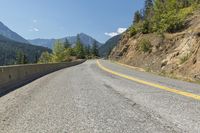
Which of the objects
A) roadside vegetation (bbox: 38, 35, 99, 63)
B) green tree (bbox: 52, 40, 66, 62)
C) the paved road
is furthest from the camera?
roadside vegetation (bbox: 38, 35, 99, 63)

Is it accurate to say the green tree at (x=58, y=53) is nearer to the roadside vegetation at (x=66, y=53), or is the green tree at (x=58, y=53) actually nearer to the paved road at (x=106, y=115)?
the roadside vegetation at (x=66, y=53)

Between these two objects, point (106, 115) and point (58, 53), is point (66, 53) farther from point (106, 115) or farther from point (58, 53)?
point (106, 115)

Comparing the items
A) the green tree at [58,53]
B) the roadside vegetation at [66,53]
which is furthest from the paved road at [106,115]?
the green tree at [58,53]

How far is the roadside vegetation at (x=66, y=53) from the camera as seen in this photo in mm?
101625

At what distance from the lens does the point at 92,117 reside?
15.5 ft

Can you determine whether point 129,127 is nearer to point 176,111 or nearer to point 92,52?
point 176,111

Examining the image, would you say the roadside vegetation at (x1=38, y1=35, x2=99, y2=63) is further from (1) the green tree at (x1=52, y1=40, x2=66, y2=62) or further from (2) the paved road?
(2) the paved road

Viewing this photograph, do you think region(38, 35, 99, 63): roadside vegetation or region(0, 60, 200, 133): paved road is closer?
region(0, 60, 200, 133): paved road

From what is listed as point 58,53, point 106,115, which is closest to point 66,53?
point 58,53

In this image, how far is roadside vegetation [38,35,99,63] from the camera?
4001 inches

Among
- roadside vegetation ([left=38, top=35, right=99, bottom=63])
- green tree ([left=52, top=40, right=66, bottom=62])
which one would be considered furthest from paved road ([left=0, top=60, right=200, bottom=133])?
green tree ([left=52, top=40, right=66, bottom=62])

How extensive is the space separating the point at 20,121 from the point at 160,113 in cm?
266

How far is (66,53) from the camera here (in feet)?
371

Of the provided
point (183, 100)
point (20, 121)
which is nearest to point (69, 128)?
point (20, 121)
